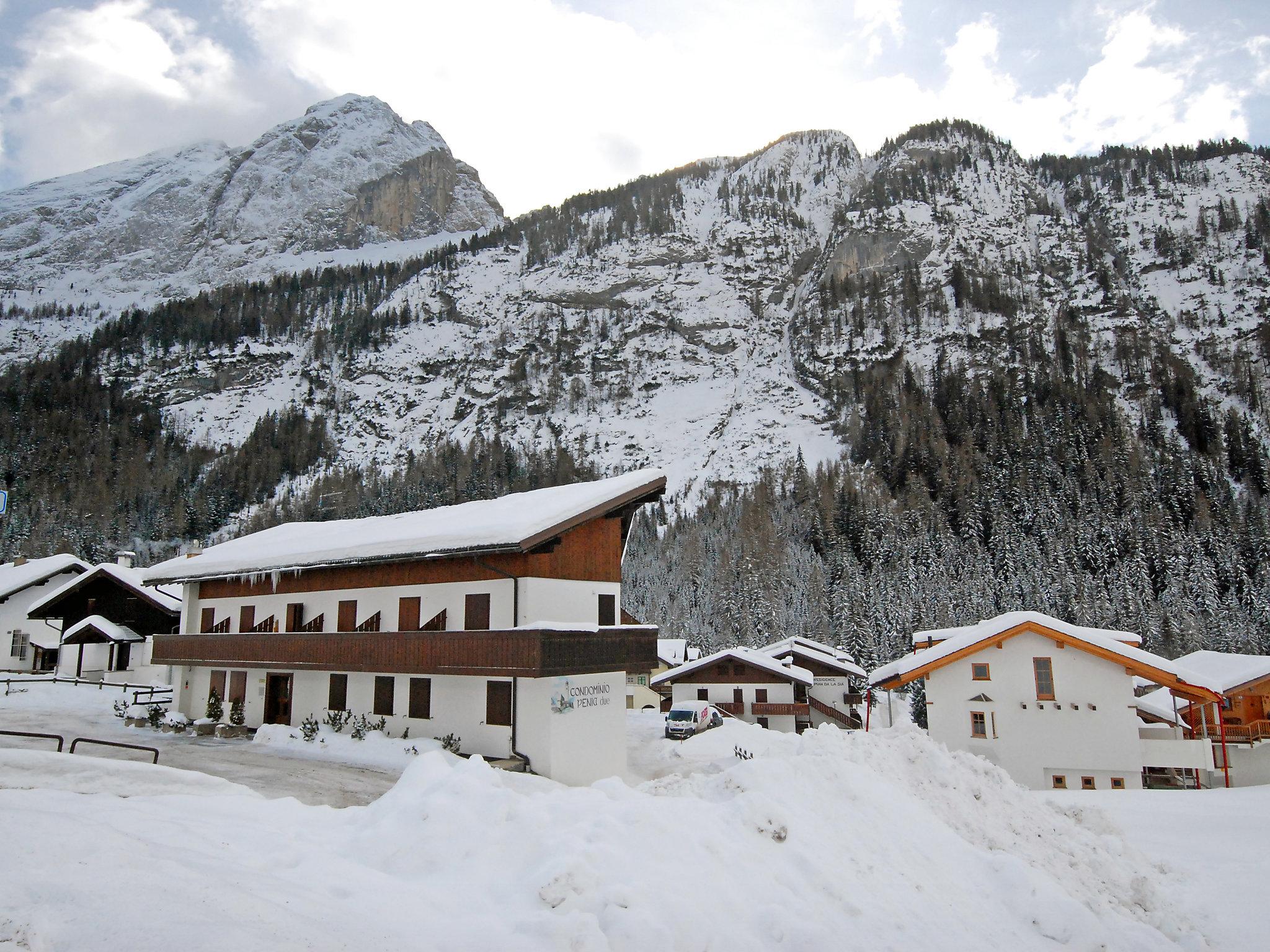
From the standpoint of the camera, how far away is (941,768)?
13688 mm

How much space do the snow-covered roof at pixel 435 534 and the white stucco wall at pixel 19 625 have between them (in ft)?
74.4

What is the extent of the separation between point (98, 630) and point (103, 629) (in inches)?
10.5

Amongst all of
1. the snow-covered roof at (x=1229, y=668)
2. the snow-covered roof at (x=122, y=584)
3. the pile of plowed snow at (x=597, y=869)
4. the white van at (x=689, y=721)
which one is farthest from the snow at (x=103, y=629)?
the snow-covered roof at (x=1229, y=668)

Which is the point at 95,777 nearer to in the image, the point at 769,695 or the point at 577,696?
the point at 577,696

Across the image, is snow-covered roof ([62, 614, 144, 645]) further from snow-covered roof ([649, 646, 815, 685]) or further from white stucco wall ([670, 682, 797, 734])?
white stucco wall ([670, 682, 797, 734])

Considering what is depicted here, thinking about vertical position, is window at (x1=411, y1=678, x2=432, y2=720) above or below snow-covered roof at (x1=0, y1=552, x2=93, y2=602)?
below

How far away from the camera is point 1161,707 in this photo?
3828cm

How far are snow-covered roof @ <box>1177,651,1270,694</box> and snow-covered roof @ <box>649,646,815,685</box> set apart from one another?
2339 centimetres

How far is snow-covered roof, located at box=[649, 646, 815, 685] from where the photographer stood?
5369cm

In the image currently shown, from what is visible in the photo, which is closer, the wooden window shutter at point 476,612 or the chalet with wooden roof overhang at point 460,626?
the chalet with wooden roof overhang at point 460,626

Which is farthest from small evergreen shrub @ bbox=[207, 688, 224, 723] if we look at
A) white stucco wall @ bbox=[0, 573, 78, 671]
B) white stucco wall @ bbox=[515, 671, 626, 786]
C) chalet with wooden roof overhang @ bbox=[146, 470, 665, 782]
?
white stucco wall @ bbox=[0, 573, 78, 671]

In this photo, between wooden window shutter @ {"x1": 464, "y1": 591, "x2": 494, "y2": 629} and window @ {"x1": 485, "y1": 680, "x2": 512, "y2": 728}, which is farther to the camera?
wooden window shutter @ {"x1": 464, "y1": 591, "x2": 494, "y2": 629}

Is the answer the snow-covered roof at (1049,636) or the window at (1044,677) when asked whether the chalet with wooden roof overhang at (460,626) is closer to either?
the snow-covered roof at (1049,636)

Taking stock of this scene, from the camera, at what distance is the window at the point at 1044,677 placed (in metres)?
30.8
